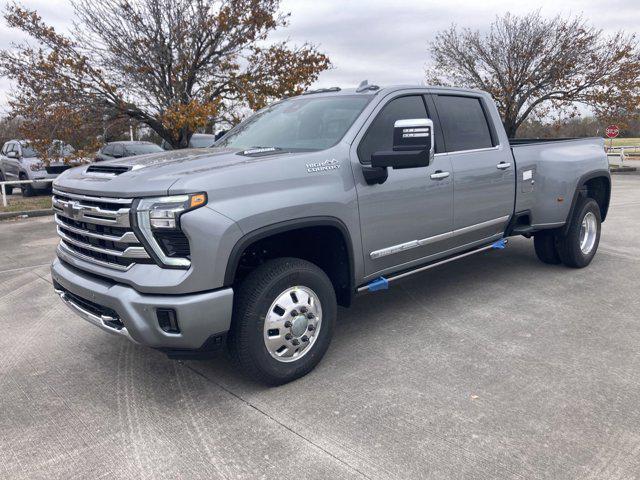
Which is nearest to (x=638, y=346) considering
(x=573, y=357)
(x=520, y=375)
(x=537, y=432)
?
(x=573, y=357)

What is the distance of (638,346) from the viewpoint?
4012 millimetres

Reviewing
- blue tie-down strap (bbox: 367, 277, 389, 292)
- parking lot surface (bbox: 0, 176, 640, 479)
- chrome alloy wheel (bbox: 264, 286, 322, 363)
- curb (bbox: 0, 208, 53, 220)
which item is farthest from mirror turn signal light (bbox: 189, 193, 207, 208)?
curb (bbox: 0, 208, 53, 220)

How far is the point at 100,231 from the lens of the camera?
3291 mm

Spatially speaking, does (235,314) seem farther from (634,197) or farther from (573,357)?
(634,197)

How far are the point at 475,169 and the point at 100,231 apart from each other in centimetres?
312

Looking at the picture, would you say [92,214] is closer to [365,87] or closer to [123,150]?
[365,87]

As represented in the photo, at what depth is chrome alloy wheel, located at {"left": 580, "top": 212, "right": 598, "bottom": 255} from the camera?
6.26m

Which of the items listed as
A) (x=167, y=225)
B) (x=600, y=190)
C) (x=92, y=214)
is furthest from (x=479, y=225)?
(x=92, y=214)

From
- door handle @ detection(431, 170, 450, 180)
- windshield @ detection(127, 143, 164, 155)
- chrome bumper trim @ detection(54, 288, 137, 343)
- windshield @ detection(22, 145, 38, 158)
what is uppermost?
windshield @ detection(22, 145, 38, 158)

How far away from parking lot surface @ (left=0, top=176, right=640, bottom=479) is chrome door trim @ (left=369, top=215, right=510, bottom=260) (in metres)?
0.71

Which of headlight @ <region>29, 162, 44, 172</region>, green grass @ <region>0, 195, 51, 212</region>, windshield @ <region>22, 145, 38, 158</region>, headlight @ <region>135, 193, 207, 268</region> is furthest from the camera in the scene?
windshield @ <region>22, 145, 38, 158</region>

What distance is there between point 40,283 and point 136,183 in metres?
3.90

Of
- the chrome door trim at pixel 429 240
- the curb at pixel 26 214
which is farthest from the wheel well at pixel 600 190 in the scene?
the curb at pixel 26 214

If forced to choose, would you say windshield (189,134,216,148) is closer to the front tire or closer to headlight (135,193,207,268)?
the front tire
